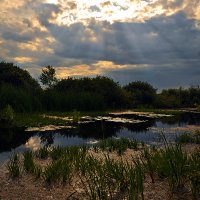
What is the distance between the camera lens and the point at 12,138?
68.6 feet

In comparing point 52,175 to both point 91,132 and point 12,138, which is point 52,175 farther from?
point 91,132

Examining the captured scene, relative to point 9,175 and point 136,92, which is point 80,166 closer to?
point 9,175

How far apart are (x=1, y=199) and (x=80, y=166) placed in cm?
308

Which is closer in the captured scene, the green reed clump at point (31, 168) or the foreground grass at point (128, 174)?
the foreground grass at point (128, 174)

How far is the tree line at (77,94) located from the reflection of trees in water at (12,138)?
8330mm

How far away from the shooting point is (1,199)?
924cm

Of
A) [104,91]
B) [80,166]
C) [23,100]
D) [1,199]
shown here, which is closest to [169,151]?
[80,166]

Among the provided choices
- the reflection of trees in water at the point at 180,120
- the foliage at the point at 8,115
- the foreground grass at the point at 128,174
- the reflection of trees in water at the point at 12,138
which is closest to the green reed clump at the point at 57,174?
the foreground grass at the point at 128,174

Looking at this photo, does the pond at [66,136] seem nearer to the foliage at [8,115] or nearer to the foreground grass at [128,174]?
the foliage at [8,115]

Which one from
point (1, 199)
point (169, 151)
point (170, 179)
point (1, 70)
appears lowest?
point (1, 199)

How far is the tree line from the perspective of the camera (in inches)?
1415

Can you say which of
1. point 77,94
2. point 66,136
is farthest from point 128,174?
point 77,94

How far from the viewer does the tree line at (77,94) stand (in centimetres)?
3594

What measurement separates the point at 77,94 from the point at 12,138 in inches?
923
